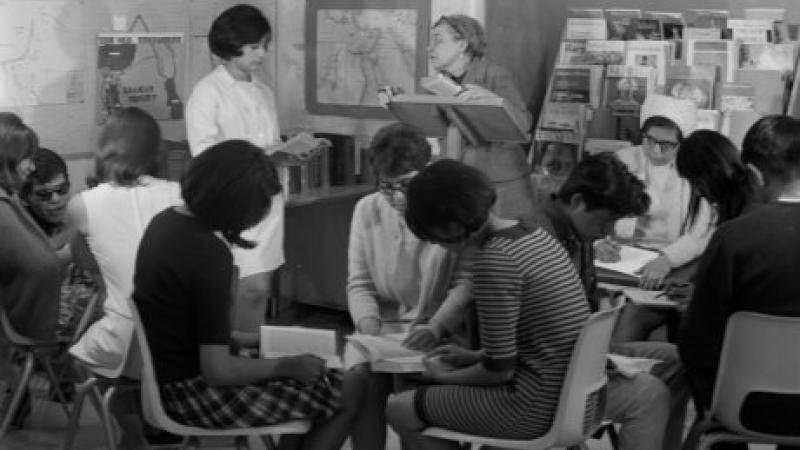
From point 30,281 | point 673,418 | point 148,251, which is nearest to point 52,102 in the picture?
point 30,281

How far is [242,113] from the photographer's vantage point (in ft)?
16.2

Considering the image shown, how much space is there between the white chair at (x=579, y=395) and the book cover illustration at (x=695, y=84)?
2.84 meters

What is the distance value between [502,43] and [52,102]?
2.31m

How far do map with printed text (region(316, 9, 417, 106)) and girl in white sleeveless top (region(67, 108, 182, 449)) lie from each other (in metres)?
2.30

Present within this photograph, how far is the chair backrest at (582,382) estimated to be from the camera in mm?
2777

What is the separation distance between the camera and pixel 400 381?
3238 mm

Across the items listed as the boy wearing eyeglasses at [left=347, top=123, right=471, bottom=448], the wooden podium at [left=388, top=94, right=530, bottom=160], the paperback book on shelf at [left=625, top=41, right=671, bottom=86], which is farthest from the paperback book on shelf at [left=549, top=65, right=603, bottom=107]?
the boy wearing eyeglasses at [left=347, top=123, right=471, bottom=448]

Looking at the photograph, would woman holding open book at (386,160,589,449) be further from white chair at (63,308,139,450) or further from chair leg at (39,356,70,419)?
chair leg at (39,356,70,419)

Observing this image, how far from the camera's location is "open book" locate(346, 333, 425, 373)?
303cm

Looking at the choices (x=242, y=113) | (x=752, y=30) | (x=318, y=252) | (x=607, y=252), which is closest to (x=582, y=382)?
(x=607, y=252)

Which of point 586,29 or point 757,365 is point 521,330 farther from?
point 586,29

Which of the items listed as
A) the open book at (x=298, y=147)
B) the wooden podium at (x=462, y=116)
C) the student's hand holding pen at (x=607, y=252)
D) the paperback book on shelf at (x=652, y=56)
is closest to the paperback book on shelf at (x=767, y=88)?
the paperback book on shelf at (x=652, y=56)

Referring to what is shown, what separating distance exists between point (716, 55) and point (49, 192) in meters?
3.21

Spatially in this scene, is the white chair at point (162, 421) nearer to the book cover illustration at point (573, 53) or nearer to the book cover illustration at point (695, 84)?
the book cover illustration at point (695, 84)
